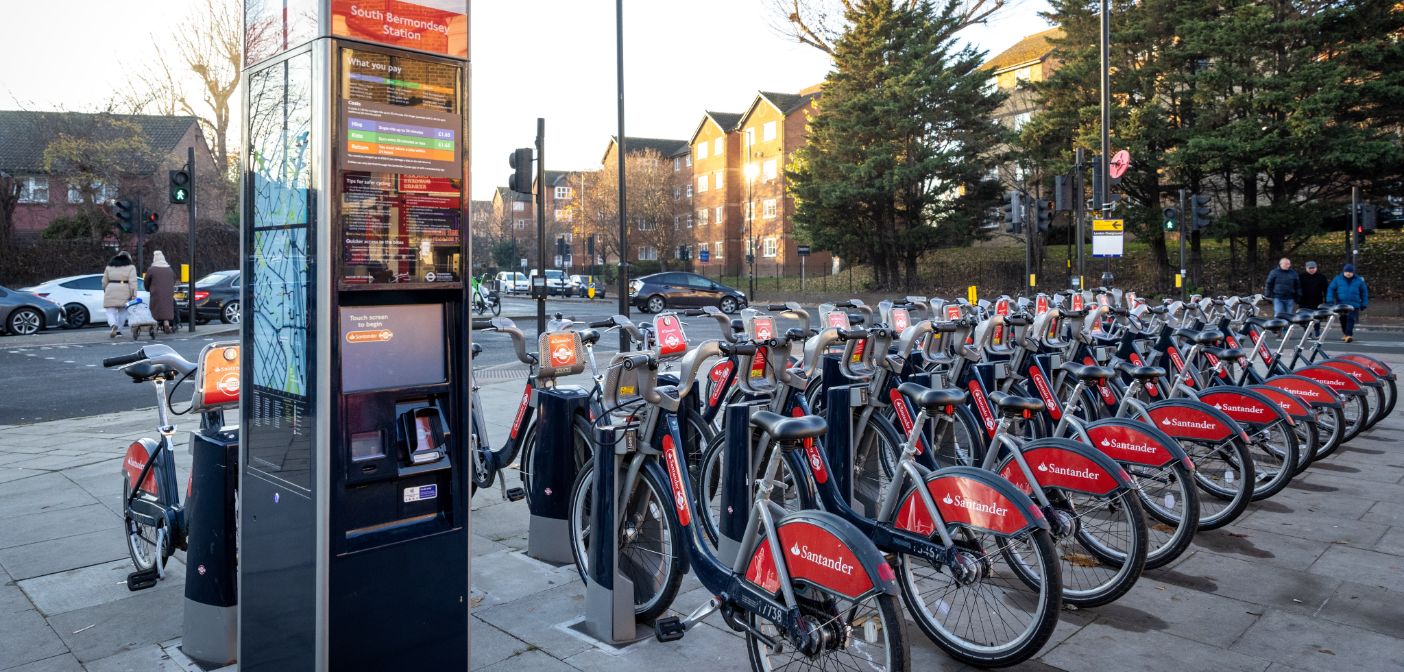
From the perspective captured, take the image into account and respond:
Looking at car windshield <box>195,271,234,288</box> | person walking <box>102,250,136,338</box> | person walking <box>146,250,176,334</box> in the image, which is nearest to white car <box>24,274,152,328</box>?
car windshield <box>195,271,234,288</box>

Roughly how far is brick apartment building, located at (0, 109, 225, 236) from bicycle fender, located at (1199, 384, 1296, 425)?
121 ft

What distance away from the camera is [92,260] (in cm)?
3359

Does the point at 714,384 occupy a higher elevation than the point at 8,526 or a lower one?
higher

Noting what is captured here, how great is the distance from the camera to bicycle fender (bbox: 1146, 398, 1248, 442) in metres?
4.95

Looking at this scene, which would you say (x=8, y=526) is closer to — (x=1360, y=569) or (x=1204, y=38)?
(x=1360, y=569)

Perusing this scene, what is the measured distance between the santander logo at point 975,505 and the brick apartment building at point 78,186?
37.2m

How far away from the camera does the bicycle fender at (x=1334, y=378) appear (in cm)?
704

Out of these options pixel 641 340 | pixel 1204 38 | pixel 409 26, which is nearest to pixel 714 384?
pixel 641 340

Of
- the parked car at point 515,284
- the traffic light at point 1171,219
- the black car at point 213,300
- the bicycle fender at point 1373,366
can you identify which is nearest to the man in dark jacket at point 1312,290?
the traffic light at point 1171,219

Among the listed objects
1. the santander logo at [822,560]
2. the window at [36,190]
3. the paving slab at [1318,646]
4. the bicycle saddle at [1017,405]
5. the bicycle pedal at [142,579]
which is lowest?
the paving slab at [1318,646]

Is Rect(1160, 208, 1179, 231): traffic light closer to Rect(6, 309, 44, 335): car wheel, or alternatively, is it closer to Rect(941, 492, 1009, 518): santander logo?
Rect(941, 492, 1009, 518): santander logo

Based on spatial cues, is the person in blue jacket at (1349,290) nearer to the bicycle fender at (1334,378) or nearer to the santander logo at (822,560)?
the bicycle fender at (1334,378)

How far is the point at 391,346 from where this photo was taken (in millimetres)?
2986

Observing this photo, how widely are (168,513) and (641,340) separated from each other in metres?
2.91
